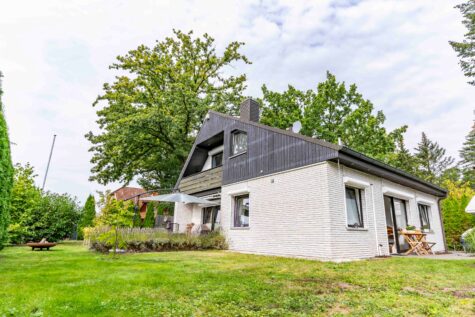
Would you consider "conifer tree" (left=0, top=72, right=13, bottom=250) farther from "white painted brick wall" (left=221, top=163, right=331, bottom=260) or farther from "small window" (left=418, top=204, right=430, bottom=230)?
"small window" (left=418, top=204, right=430, bottom=230)

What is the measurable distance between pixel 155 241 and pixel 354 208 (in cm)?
747

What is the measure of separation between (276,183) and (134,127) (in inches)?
500

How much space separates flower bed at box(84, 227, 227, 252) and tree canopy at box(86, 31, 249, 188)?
9552 millimetres

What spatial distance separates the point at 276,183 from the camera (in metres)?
9.73

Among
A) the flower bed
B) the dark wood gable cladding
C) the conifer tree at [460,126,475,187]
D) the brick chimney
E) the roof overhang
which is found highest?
the conifer tree at [460,126,475,187]

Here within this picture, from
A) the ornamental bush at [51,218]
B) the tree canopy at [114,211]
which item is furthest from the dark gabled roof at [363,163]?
the ornamental bush at [51,218]

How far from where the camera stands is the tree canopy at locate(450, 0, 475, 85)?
1770cm

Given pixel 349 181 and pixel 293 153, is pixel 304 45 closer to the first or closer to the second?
pixel 293 153

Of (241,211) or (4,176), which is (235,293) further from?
(241,211)

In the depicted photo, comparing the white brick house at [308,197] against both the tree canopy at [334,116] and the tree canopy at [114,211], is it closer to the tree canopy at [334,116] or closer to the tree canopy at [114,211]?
the tree canopy at [114,211]

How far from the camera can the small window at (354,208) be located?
8.52 m

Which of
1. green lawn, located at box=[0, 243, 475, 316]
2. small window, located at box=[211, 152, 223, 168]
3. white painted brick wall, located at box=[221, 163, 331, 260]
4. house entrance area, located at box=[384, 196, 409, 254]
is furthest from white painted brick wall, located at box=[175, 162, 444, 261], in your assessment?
small window, located at box=[211, 152, 223, 168]

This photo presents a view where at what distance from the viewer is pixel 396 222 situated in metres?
10.9

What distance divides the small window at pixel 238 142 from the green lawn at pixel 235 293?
7265mm
